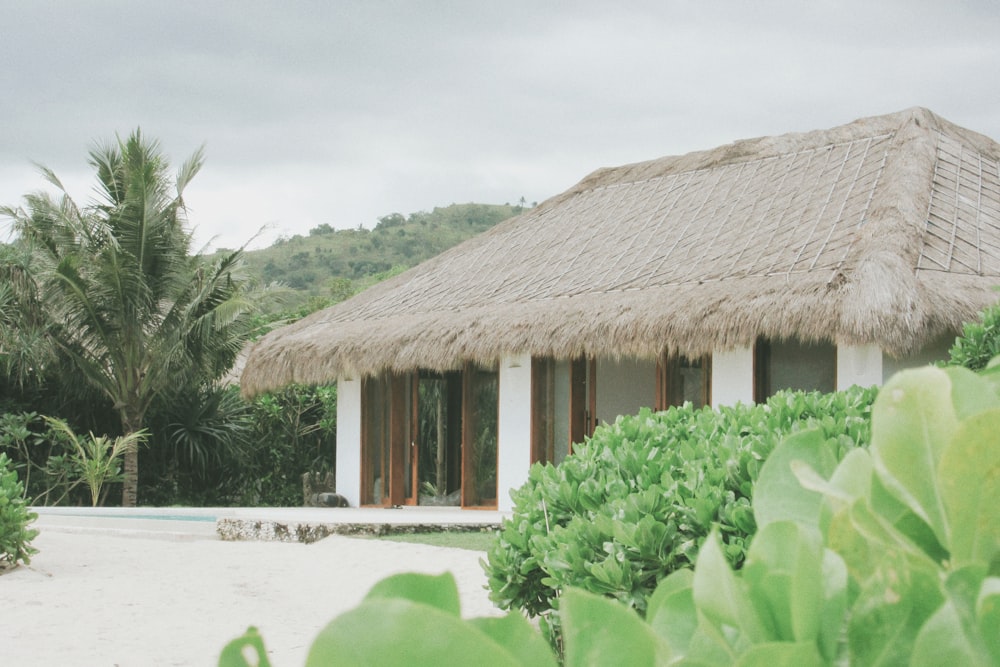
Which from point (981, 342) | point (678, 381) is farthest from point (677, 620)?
point (678, 381)

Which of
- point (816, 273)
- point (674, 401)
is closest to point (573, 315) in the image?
point (674, 401)

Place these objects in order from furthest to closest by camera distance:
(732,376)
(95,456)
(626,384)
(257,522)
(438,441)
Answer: (95,456), (438,441), (626,384), (257,522), (732,376)

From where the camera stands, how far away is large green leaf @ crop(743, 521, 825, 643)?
53 cm

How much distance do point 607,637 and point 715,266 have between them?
9.87 m

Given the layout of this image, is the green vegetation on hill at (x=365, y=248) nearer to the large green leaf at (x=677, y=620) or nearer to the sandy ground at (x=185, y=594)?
the sandy ground at (x=185, y=594)

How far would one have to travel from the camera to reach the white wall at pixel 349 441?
42.0 ft

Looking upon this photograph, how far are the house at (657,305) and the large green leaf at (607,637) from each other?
7740mm

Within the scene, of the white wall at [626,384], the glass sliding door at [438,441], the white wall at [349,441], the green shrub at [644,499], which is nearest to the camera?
the green shrub at [644,499]

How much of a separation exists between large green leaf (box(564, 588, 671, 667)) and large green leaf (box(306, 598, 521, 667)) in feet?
0.30

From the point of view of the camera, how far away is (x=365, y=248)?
4262 cm

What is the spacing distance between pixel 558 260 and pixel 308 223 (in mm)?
36387

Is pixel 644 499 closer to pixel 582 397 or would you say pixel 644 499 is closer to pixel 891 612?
pixel 891 612

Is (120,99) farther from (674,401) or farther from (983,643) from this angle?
(983,643)

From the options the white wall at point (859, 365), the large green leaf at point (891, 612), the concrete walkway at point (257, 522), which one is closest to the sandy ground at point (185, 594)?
the concrete walkway at point (257, 522)
